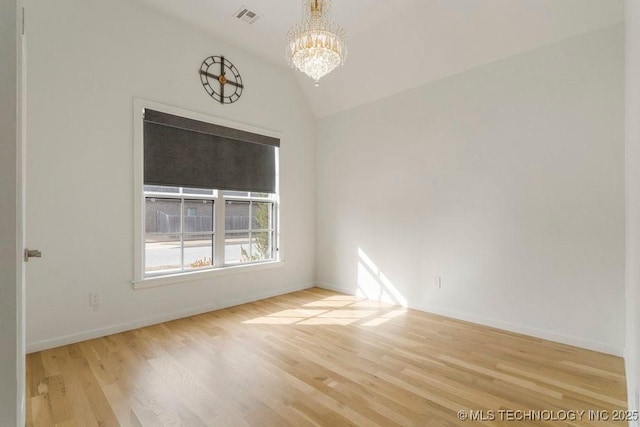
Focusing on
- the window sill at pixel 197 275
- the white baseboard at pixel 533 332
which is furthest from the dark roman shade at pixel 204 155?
the white baseboard at pixel 533 332

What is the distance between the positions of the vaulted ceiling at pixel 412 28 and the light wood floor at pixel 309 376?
2806mm

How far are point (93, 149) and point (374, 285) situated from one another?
3510 mm

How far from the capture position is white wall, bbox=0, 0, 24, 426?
869 mm

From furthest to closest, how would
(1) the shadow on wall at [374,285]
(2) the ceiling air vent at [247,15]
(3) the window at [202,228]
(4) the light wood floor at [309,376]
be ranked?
(1) the shadow on wall at [374,285], (3) the window at [202,228], (2) the ceiling air vent at [247,15], (4) the light wood floor at [309,376]

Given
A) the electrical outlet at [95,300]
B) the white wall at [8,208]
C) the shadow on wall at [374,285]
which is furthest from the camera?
the shadow on wall at [374,285]

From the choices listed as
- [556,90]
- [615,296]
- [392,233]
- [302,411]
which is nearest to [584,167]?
[556,90]

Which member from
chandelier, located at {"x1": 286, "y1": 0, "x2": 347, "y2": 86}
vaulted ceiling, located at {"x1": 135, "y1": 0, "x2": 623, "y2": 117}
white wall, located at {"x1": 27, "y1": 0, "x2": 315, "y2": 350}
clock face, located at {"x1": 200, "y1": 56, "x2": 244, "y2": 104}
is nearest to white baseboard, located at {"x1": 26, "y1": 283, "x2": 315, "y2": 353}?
white wall, located at {"x1": 27, "y1": 0, "x2": 315, "y2": 350}

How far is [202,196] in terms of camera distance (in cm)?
362

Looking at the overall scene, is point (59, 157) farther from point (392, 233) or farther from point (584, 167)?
point (584, 167)

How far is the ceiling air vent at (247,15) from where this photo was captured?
3.14 metres

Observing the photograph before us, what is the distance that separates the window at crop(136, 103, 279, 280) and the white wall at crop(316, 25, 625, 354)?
132 cm

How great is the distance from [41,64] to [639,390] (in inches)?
171

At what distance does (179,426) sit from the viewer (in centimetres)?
165

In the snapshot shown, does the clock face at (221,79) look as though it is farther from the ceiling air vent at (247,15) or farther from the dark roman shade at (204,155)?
the ceiling air vent at (247,15)
